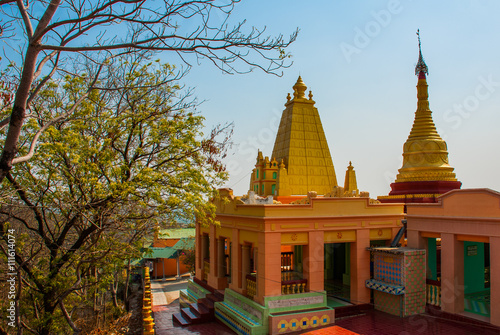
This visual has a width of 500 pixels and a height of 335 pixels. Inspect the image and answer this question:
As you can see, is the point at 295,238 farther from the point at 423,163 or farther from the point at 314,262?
the point at 423,163

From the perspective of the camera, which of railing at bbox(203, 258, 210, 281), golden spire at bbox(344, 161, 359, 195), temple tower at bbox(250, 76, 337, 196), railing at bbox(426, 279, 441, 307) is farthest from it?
golden spire at bbox(344, 161, 359, 195)

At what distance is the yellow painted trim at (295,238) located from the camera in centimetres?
1340

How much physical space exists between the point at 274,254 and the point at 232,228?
304 cm

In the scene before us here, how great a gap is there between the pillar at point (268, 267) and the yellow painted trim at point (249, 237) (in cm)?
47

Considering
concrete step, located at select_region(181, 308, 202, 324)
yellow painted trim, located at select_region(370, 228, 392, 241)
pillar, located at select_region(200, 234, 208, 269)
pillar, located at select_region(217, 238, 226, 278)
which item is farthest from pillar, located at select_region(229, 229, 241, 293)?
yellow painted trim, located at select_region(370, 228, 392, 241)

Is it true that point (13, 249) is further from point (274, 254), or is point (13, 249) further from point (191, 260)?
point (191, 260)

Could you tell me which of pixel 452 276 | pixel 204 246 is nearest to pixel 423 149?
pixel 452 276

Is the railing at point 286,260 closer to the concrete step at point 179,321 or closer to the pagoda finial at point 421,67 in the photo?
the concrete step at point 179,321

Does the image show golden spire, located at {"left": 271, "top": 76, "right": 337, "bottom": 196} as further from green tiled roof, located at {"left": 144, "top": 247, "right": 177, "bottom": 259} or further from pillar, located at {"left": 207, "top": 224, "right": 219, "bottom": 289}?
green tiled roof, located at {"left": 144, "top": 247, "right": 177, "bottom": 259}

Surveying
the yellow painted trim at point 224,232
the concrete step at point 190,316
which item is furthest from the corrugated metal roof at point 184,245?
the concrete step at point 190,316

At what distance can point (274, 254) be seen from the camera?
13070 mm

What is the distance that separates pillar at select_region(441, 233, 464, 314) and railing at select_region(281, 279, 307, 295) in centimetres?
458

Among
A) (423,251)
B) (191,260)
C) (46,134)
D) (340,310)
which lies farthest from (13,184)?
(191,260)

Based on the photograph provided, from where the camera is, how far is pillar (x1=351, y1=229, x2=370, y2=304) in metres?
14.2
